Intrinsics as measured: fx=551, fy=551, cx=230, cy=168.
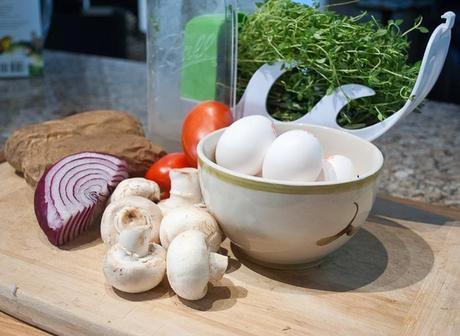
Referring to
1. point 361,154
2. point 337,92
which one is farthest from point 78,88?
point 361,154

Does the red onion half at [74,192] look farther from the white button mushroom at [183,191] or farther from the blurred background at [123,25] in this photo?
the blurred background at [123,25]

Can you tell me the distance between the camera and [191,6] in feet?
3.34

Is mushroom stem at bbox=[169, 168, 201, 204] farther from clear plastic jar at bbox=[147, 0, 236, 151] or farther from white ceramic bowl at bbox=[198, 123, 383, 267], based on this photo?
clear plastic jar at bbox=[147, 0, 236, 151]

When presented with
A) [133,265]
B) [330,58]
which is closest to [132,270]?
[133,265]

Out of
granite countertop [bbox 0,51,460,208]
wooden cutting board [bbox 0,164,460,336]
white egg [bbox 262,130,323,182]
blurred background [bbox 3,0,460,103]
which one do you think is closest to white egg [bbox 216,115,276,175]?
white egg [bbox 262,130,323,182]

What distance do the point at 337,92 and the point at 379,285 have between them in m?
0.32

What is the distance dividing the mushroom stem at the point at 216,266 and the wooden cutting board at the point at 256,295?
3cm

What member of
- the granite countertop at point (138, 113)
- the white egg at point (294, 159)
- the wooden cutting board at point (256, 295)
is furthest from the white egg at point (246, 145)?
the granite countertop at point (138, 113)

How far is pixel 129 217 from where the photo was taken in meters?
0.70

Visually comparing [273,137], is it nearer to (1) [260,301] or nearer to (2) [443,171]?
(1) [260,301]

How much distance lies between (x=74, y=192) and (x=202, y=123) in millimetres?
236

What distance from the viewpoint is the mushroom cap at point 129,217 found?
0.70m

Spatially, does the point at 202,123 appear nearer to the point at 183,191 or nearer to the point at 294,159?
the point at 183,191

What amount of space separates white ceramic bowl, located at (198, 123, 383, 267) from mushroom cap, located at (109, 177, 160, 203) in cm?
13
